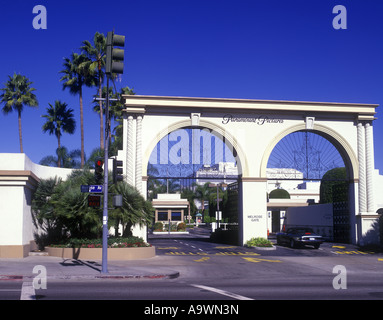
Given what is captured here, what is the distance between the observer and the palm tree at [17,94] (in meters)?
45.9

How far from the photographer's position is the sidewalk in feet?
53.5

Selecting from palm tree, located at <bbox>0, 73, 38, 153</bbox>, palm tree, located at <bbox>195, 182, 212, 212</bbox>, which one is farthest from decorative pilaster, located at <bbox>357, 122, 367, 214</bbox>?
palm tree, located at <bbox>195, 182, 212, 212</bbox>

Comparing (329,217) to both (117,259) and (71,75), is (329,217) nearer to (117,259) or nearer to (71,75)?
(117,259)

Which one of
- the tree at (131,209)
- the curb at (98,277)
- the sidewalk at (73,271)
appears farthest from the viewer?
the tree at (131,209)

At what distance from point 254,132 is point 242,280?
52.3 feet

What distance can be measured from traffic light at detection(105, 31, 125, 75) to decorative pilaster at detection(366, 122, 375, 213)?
21831 mm

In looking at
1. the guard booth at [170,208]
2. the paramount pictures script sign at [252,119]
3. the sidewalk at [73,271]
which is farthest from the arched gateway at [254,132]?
the guard booth at [170,208]

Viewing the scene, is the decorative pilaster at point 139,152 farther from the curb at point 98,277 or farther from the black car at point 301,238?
the curb at point 98,277

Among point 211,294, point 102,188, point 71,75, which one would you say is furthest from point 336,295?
point 71,75

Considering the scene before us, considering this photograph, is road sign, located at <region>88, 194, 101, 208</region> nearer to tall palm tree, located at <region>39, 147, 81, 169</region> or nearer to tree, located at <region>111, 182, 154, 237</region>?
tree, located at <region>111, 182, 154, 237</region>

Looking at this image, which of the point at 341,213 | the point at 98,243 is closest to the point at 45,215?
the point at 98,243

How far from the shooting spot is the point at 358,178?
31750 millimetres

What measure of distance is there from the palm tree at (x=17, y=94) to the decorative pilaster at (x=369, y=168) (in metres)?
31.5

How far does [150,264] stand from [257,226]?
11.1 metres
